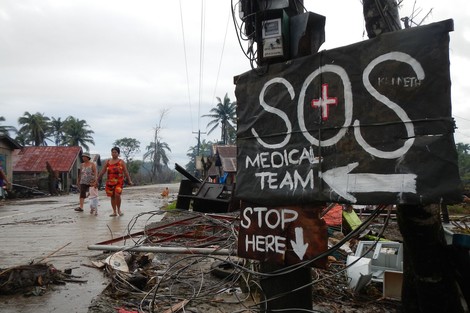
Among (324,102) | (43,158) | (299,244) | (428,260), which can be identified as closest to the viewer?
(324,102)

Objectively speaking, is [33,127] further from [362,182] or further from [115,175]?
[362,182]

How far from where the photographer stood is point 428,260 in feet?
9.39

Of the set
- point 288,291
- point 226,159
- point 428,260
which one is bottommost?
point 288,291

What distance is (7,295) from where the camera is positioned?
3.40 metres

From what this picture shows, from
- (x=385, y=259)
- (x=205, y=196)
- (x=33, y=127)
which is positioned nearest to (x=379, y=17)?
(x=385, y=259)

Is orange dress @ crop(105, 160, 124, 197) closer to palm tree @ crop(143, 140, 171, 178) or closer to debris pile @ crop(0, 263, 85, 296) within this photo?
debris pile @ crop(0, 263, 85, 296)

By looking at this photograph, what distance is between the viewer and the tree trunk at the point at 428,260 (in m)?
2.75

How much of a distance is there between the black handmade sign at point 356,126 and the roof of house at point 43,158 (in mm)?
37536

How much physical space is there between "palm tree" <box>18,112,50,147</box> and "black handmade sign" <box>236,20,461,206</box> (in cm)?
5874

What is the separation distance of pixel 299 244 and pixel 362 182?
640mm

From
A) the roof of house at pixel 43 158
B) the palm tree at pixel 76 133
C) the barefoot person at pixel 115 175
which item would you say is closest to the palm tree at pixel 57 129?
the palm tree at pixel 76 133

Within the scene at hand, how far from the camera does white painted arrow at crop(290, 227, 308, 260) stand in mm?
2414

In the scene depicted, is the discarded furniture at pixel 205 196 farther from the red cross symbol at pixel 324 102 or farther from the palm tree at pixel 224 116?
the palm tree at pixel 224 116

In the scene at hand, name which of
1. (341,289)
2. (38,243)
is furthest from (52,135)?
(341,289)
